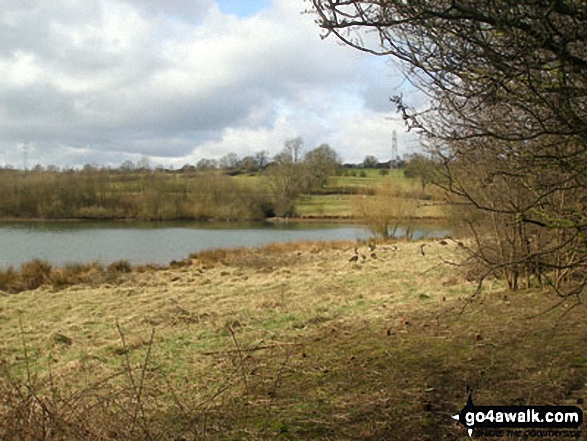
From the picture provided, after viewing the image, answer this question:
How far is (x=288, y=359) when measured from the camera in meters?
5.18

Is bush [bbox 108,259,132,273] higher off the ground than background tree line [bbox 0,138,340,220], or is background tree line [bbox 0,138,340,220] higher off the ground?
background tree line [bbox 0,138,340,220]

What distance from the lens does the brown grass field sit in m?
3.34

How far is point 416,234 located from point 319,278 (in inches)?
620

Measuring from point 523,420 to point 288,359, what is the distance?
250cm

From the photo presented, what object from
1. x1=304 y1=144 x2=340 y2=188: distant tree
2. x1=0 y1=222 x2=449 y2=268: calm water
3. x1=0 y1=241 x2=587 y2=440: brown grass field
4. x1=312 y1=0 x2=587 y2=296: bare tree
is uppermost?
x1=304 y1=144 x2=340 y2=188: distant tree

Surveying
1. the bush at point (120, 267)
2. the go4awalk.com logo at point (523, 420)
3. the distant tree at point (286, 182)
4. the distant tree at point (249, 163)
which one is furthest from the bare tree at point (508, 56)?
the distant tree at point (249, 163)

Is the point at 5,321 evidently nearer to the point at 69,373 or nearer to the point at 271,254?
the point at 69,373

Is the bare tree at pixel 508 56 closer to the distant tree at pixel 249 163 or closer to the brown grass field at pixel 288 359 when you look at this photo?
the brown grass field at pixel 288 359

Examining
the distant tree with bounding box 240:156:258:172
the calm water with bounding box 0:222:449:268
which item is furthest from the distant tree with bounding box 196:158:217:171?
the calm water with bounding box 0:222:449:268

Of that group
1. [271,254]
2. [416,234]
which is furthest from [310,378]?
[416,234]

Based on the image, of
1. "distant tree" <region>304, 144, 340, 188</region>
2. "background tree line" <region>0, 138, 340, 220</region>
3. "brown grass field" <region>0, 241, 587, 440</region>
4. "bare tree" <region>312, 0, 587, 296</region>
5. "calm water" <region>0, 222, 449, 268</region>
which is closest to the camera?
"bare tree" <region>312, 0, 587, 296</region>

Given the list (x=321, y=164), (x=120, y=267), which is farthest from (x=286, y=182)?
(x=120, y=267)

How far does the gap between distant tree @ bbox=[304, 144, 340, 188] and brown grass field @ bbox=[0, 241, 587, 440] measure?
143 feet

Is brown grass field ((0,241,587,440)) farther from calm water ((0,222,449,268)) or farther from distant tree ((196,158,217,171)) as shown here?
distant tree ((196,158,217,171))
